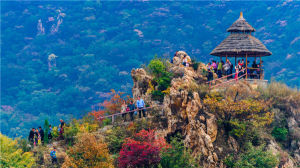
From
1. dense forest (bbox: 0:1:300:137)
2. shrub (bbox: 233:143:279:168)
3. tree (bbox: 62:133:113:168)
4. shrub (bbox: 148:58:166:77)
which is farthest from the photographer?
dense forest (bbox: 0:1:300:137)

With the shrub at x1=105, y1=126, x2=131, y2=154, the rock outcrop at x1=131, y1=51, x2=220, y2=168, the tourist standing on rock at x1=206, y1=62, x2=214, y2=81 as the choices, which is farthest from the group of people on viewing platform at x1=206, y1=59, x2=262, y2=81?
the shrub at x1=105, y1=126, x2=131, y2=154

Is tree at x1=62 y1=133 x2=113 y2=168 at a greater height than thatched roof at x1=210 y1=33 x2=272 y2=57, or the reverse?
thatched roof at x1=210 y1=33 x2=272 y2=57

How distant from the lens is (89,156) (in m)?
28.0

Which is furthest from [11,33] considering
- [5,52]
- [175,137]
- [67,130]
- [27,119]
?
[175,137]

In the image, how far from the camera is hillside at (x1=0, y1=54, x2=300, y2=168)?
93.8 feet

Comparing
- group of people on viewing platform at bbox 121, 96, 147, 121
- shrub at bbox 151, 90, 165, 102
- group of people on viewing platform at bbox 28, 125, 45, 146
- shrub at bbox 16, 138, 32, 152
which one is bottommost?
shrub at bbox 16, 138, 32, 152

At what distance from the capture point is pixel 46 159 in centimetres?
3069

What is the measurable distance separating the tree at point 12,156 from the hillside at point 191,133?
0.07 meters

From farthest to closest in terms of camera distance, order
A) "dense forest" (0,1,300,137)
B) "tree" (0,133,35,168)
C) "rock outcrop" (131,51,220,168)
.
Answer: "dense forest" (0,1,300,137)
"rock outcrop" (131,51,220,168)
"tree" (0,133,35,168)

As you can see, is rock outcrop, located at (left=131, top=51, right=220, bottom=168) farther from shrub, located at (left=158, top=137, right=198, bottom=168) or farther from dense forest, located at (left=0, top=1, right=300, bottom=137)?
dense forest, located at (left=0, top=1, right=300, bottom=137)

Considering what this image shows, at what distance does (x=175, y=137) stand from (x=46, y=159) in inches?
332

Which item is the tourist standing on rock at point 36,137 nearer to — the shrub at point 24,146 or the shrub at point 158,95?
the shrub at point 24,146

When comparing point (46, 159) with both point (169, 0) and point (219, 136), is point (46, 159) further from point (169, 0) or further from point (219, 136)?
point (169, 0)

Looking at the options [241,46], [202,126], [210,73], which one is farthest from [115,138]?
[241,46]
